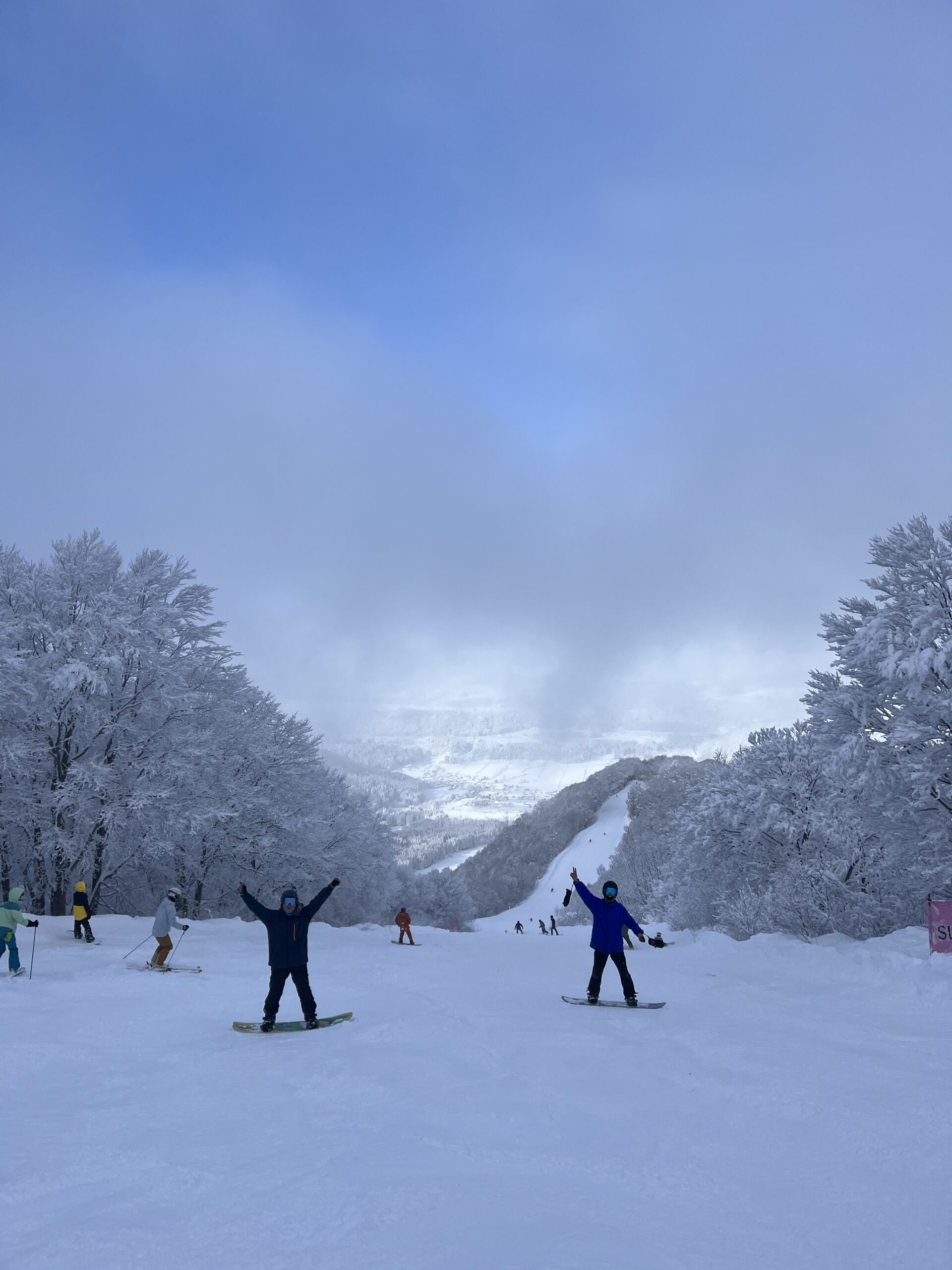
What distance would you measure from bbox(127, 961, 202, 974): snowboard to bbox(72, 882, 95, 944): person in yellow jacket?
310 cm

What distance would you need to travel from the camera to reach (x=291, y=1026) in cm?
923

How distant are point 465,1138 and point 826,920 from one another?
20831mm

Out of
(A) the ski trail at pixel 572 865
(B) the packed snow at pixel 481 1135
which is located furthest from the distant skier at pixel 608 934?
(A) the ski trail at pixel 572 865

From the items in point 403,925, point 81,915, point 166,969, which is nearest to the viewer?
point 166,969

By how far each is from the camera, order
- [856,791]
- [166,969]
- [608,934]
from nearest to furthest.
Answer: [608,934], [166,969], [856,791]

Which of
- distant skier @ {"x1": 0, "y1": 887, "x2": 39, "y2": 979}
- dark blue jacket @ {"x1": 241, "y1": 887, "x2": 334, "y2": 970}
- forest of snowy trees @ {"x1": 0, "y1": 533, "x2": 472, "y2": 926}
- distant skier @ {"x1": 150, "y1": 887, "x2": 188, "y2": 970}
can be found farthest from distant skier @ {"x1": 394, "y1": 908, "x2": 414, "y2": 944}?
dark blue jacket @ {"x1": 241, "y1": 887, "x2": 334, "y2": 970}

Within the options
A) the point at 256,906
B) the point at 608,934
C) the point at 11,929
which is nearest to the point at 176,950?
the point at 11,929

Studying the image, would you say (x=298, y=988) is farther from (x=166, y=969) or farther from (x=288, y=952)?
(x=166, y=969)

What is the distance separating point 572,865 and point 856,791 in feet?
453

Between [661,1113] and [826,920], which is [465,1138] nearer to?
[661,1113]

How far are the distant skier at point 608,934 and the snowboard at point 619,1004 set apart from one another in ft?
0.24

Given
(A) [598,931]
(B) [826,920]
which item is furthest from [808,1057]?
(B) [826,920]

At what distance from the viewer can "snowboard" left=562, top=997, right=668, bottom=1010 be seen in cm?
1068

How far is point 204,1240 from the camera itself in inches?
147
